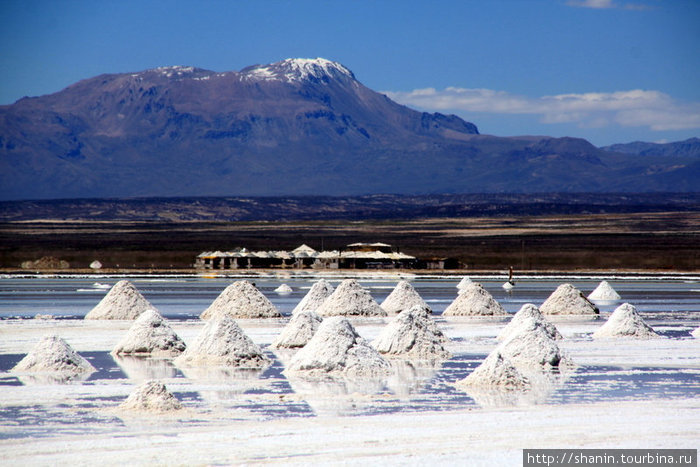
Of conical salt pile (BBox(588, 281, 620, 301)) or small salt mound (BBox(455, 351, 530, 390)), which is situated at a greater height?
small salt mound (BBox(455, 351, 530, 390))

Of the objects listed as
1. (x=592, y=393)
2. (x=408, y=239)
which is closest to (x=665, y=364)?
(x=592, y=393)

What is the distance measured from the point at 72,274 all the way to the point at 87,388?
179 feet

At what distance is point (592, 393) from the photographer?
22641mm

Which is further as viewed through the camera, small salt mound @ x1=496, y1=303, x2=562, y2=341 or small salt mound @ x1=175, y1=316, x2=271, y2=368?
small salt mound @ x1=496, y1=303, x2=562, y2=341

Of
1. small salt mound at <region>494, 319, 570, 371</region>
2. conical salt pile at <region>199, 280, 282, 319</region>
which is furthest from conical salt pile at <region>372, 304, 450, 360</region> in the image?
conical salt pile at <region>199, 280, 282, 319</region>

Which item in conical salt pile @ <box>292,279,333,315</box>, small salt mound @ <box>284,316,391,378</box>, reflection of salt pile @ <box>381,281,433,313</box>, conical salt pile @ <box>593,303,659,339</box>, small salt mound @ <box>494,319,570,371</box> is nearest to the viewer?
small salt mound @ <box>284,316,391,378</box>

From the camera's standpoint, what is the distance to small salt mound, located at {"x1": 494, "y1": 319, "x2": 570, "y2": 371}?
27125mm

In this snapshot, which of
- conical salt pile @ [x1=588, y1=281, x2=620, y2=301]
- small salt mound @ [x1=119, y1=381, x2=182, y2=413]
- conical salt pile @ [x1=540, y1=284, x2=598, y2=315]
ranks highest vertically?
small salt mound @ [x1=119, y1=381, x2=182, y2=413]

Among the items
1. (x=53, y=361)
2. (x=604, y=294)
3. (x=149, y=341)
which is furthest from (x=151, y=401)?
(x=604, y=294)

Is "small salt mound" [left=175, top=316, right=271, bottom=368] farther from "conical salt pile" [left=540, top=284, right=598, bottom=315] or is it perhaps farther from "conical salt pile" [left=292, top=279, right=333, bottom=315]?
"conical salt pile" [left=540, top=284, right=598, bottom=315]

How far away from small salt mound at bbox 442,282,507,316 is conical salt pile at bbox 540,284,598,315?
6.92 ft

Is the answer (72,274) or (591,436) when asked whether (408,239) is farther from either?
(591,436)

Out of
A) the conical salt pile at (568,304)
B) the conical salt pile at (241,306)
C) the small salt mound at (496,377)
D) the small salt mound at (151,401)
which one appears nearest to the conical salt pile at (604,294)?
the conical salt pile at (568,304)

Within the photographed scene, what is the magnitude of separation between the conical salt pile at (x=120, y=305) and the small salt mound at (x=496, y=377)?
65.4 ft
